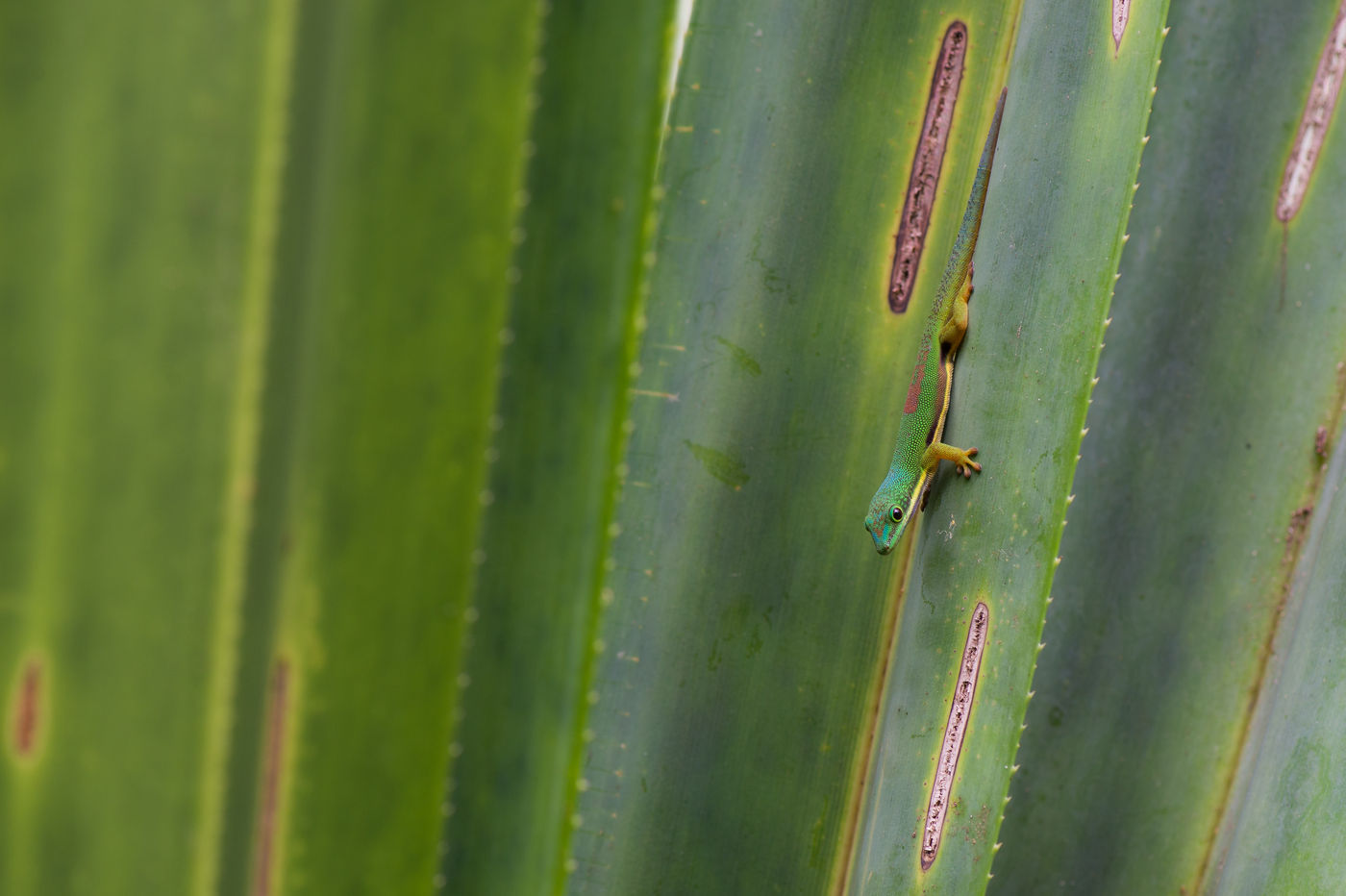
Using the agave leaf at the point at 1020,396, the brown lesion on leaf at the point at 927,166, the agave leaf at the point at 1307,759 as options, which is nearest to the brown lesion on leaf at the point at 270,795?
the agave leaf at the point at 1020,396

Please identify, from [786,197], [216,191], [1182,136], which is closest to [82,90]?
[216,191]

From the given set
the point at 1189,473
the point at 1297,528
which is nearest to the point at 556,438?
the point at 1189,473


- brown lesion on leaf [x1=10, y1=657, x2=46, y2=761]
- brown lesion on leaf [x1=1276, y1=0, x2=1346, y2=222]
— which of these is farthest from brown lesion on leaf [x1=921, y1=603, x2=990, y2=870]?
brown lesion on leaf [x1=10, y1=657, x2=46, y2=761]

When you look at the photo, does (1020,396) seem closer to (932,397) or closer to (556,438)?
(932,397)

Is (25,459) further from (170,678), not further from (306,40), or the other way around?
(306,40)

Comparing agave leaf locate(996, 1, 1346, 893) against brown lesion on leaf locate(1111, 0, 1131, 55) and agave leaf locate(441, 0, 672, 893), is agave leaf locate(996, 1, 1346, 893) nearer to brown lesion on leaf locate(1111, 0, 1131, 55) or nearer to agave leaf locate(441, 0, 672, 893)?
brown lesion on leaf locate(1111, 0, 1131, 55)

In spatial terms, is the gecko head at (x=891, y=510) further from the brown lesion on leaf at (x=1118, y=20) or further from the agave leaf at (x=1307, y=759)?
the brown lesion on leaf at (x=1118, y=20)
